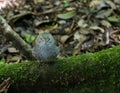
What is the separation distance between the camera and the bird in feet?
10.8

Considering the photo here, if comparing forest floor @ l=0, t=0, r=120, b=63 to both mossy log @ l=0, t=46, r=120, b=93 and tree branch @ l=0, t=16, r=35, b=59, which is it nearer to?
tree branch @ l=0, t=16, r=35, b=59

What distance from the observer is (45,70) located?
330 cm

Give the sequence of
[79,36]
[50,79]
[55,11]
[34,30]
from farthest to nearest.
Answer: [55,11], [34,30], [79,36], [50,79]

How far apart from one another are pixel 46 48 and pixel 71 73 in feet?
1.04

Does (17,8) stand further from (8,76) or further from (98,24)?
(8,76)

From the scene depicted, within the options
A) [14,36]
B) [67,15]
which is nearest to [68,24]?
[67,15]

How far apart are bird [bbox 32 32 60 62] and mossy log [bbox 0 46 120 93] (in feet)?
0.24


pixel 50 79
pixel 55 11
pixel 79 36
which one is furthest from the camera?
pixel 55 11

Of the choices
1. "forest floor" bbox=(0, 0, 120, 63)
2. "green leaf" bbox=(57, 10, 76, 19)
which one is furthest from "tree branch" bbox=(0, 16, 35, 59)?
"green leaf" bbox=(57, 10, 76, 19)

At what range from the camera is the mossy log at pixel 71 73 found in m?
3.26

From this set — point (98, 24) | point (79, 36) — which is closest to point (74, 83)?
point (79, 36)

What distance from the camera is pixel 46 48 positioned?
3303 mm

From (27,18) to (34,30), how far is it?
1.21ft

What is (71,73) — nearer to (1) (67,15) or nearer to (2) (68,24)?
(2) (68,24)
